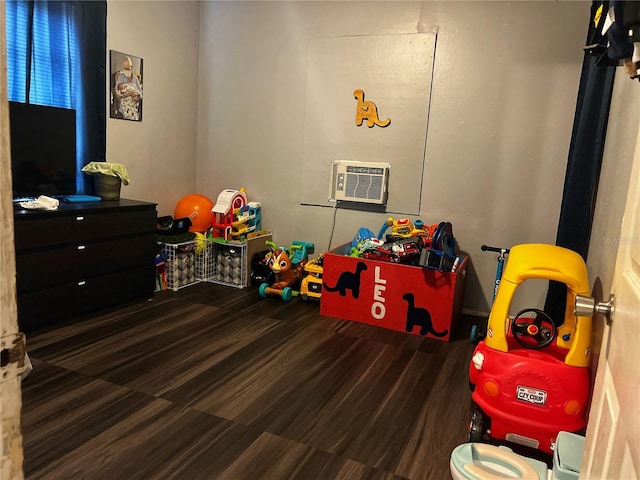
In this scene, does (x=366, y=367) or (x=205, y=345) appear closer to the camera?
(x=366, y=367)

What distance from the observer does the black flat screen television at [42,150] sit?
9.32 ft

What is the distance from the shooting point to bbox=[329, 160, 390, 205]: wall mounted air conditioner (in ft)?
12.2

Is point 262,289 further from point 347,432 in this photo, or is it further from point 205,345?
point 347,432

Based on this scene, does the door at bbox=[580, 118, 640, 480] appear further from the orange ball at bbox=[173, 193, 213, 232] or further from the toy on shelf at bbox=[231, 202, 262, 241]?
the orange ball at bbox=[173, 193, 213, 232]

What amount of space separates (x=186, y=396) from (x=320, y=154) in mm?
2335

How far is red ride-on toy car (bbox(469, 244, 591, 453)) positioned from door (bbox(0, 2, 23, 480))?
5.36 ft

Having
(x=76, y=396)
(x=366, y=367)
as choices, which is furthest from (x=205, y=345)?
(x=366, y=367)

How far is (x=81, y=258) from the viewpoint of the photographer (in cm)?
296

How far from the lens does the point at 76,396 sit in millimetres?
2133

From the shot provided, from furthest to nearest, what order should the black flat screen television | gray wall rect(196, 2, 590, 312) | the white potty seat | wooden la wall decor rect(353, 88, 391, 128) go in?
wooden la wall decor rect(353, 88, 391, 128) < gray wall rect(196, 2, 590, 312) < the black flat screen television < the white potty seat

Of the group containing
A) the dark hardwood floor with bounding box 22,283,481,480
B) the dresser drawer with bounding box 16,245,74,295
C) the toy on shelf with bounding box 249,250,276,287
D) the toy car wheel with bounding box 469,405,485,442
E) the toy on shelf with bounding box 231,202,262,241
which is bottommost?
the dark hardwood floor with bounding box 22,283,481,480

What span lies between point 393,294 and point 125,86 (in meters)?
2.57

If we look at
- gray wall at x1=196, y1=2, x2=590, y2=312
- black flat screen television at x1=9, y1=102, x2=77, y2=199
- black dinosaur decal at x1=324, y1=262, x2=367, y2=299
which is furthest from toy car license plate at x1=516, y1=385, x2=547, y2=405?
black flat screen television at x1=9, y1=102, x2=77, y2=199

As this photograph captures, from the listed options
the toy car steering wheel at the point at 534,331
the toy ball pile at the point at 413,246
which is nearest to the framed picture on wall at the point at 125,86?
the toy ball pile at the point at 413,246
